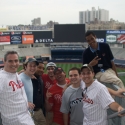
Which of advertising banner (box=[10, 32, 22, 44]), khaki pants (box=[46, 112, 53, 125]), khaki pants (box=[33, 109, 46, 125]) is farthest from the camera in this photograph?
advertising banner (box=[10, 32, 22, 44])

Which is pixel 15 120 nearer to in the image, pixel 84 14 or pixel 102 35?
pixel 102 35

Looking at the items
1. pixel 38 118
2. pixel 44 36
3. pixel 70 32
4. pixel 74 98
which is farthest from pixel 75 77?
pixel 44 36

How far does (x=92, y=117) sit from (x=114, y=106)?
0.41 metres

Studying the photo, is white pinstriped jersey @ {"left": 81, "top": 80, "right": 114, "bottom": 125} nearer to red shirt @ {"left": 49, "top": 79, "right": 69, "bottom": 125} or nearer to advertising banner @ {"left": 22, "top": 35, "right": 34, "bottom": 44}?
red shirt @ {"left": 49, "top": 79, "right": 69, "bottom": 125}

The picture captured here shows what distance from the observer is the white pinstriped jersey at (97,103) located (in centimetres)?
249

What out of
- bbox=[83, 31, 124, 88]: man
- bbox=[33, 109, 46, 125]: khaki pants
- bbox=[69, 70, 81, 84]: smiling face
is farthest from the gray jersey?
bbox=[83, 31, 124, 88]: man

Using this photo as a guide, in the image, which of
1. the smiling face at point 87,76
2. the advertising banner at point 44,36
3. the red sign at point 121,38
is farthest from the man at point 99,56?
the advertising banner at point 44,36

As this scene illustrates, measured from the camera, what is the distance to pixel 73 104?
3.26 meters

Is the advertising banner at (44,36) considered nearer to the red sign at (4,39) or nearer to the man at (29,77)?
A: the red sign at (4,39)

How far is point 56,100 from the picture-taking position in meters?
3.68

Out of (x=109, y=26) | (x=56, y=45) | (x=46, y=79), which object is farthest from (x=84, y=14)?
(x=46, y=79)

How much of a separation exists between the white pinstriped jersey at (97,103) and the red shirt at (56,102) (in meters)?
1.03

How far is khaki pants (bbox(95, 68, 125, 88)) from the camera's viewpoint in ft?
10.7

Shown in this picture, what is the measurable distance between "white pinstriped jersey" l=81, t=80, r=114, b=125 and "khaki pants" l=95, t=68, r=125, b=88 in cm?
74
